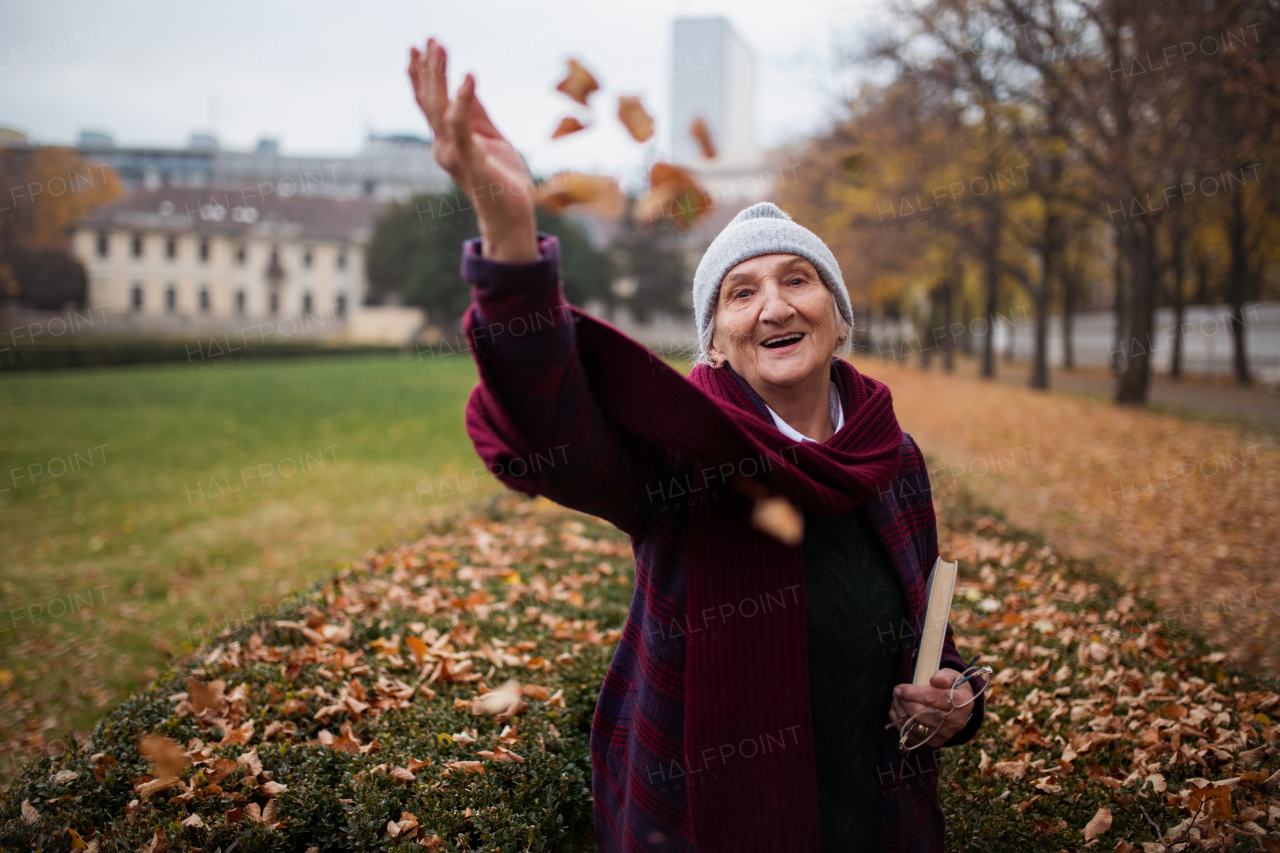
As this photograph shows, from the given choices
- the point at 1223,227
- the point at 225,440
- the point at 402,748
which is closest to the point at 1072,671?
the point at 402,748

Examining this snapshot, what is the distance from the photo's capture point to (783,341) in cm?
206

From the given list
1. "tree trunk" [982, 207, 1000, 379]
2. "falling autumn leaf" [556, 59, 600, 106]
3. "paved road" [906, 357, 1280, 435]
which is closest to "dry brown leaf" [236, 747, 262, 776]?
"falling autumn leaf" [556, 59, 600, 106]

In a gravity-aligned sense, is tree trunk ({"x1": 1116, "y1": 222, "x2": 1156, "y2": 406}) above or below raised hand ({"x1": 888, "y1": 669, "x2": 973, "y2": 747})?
above

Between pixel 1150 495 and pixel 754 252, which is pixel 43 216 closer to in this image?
pixel 1150 495

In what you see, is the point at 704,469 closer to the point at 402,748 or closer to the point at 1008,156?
the point at 402,748

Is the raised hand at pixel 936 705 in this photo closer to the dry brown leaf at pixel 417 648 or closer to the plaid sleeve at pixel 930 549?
the plaid sleeve at pixel 930 549

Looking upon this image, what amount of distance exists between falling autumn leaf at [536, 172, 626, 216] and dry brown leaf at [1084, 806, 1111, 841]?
8.96 feet

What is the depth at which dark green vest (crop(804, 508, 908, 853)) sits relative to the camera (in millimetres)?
1961

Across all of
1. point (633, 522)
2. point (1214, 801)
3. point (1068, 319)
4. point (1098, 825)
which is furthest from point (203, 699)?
point (1068, 319)

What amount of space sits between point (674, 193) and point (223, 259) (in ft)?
248

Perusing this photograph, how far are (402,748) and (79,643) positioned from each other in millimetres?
5161

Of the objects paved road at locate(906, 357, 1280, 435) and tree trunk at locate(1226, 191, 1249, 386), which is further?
tree trunk at locate(1226, 191, 1249, 386)

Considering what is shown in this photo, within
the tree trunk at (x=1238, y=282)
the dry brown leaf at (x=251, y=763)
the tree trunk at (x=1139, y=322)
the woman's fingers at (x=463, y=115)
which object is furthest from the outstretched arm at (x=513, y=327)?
the tree trunk at (x=1238, y=282)

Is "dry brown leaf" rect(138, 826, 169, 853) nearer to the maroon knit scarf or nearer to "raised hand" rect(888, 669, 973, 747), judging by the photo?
the maroon knit scarf
